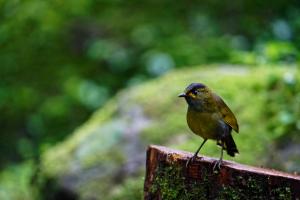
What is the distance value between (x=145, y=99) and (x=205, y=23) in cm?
366

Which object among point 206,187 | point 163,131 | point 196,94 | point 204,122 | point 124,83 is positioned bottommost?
point 206,187

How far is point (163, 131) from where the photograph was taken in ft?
20.3

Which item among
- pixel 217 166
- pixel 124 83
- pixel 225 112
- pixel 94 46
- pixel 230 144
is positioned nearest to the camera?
pixel 217 166

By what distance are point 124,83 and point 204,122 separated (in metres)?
5.67

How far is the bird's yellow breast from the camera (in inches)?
158

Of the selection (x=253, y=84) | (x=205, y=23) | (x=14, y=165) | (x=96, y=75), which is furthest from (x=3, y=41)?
(x=253, y=84)

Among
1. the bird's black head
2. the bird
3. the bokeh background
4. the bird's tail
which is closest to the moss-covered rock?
the bokeh background

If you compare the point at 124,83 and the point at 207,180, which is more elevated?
the point at 124,83

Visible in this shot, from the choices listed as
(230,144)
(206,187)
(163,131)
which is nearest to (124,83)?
(163,131)

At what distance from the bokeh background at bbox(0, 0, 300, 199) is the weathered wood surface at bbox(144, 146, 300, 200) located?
1.44 meters

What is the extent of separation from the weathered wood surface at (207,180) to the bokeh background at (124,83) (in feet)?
4.72

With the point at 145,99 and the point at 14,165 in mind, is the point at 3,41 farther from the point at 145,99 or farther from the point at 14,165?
the point at 145,99

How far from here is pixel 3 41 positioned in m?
10.3

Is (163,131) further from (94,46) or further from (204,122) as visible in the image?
(94,46)
